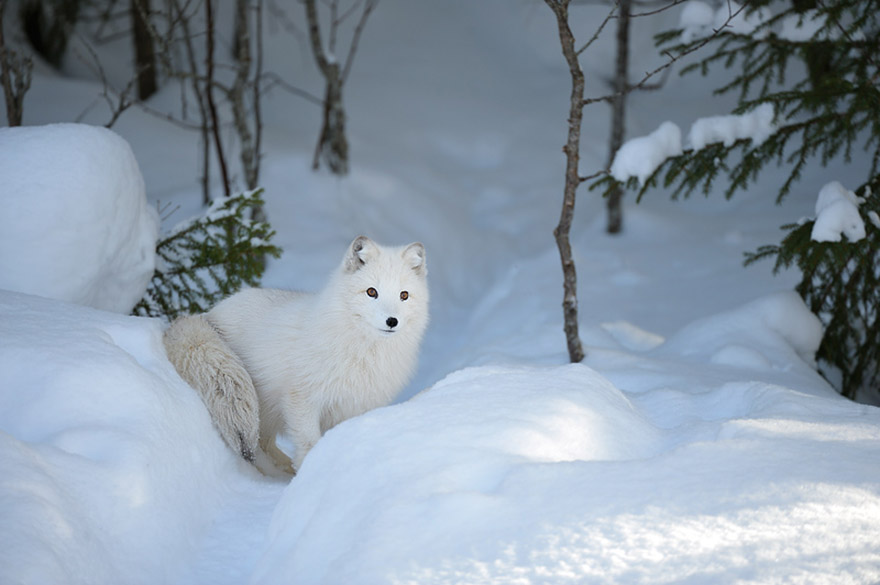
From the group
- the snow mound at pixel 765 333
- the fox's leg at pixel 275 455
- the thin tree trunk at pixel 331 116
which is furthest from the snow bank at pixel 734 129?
the thin tree trunk at pixel 331 116

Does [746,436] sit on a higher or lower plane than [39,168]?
lower

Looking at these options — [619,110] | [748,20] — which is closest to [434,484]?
[748,20]

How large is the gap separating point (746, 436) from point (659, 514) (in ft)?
2.31

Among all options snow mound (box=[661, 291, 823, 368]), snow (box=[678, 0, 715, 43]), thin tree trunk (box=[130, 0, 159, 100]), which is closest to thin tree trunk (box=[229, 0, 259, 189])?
thin tree trunk (box=[130, 0, 159, 100])

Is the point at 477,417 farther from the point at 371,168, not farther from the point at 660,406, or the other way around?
the point at 371,168

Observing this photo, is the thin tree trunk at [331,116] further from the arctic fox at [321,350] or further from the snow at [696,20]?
the arctic fox at [321,350]

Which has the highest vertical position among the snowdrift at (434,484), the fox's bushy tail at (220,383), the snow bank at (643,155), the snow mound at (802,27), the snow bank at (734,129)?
the snow mound at (802,27)

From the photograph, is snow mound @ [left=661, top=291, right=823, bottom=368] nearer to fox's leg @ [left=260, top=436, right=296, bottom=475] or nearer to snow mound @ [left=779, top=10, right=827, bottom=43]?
snow mound @ [left=779, top=10, right=827, bottom=43]

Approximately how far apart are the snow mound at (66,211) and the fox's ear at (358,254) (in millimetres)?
1348

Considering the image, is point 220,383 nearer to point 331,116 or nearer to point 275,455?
point 275,455

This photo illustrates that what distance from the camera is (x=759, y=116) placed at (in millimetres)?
4637

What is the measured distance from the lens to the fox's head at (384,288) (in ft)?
11.0

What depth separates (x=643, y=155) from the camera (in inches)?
176

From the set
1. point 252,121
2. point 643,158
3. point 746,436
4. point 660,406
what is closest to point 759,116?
point 643,158
